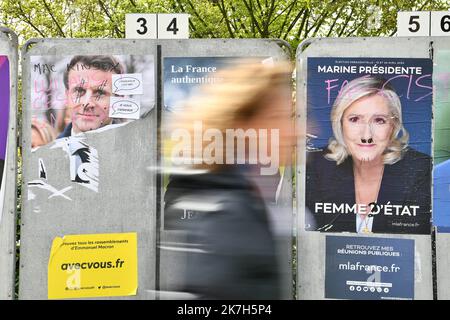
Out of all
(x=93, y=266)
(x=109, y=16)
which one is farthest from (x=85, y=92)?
(x=109, y=16)

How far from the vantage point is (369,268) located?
431cm

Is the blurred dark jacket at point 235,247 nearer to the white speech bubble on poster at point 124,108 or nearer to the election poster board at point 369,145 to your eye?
the election poster board at point 369,145

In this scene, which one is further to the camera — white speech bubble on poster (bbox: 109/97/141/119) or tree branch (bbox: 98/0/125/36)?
tree branch (bbox: 98/0/125/36)

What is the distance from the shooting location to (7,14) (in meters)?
12.1

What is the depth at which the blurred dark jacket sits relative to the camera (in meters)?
3.19

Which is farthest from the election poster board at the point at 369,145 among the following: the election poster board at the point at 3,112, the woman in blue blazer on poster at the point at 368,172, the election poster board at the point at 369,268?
the election poster board at the point at 3,112

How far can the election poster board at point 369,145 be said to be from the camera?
4266 mm

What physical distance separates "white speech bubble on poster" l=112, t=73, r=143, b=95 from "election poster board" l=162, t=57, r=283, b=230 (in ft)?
0.75

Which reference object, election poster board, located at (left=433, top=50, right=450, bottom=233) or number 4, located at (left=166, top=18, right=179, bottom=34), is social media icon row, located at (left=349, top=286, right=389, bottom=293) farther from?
number 4, located at (left=166, top=18, right=179, bottom=34)

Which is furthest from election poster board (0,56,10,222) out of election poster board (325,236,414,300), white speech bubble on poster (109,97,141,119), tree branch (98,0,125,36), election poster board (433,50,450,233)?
tree branch (98,0,125,36)

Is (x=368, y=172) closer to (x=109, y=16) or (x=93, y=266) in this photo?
(x=93, y=266)

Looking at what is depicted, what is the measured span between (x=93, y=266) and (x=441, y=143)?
2983mm

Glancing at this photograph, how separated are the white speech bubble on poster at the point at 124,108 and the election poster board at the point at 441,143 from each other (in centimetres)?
241
